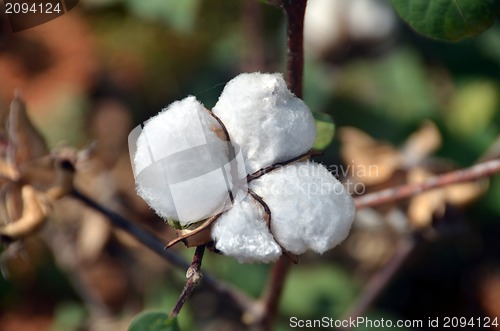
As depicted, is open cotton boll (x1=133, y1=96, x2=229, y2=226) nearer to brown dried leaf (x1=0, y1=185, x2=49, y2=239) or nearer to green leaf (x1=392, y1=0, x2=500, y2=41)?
green leaf (x1=392, y1=0, x2=500, y2=41)

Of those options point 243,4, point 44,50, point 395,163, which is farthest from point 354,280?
point 44,50

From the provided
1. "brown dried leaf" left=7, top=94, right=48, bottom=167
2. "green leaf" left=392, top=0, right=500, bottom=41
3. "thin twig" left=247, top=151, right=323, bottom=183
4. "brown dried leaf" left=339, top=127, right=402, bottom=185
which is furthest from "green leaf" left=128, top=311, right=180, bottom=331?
"brown dried leaf" left=339, top=127, right=402, bottom=185

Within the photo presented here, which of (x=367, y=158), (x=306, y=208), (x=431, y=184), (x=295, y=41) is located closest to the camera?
(x=306, y=208)

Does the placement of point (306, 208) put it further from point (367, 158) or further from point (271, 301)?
point (367, 158)

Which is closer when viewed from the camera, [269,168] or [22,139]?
[269,168]

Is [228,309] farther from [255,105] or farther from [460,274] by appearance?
[255,105]

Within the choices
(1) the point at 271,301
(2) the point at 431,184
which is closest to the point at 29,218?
(1) the point at 271,301

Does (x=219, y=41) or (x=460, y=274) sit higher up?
(x=219, y=41)
